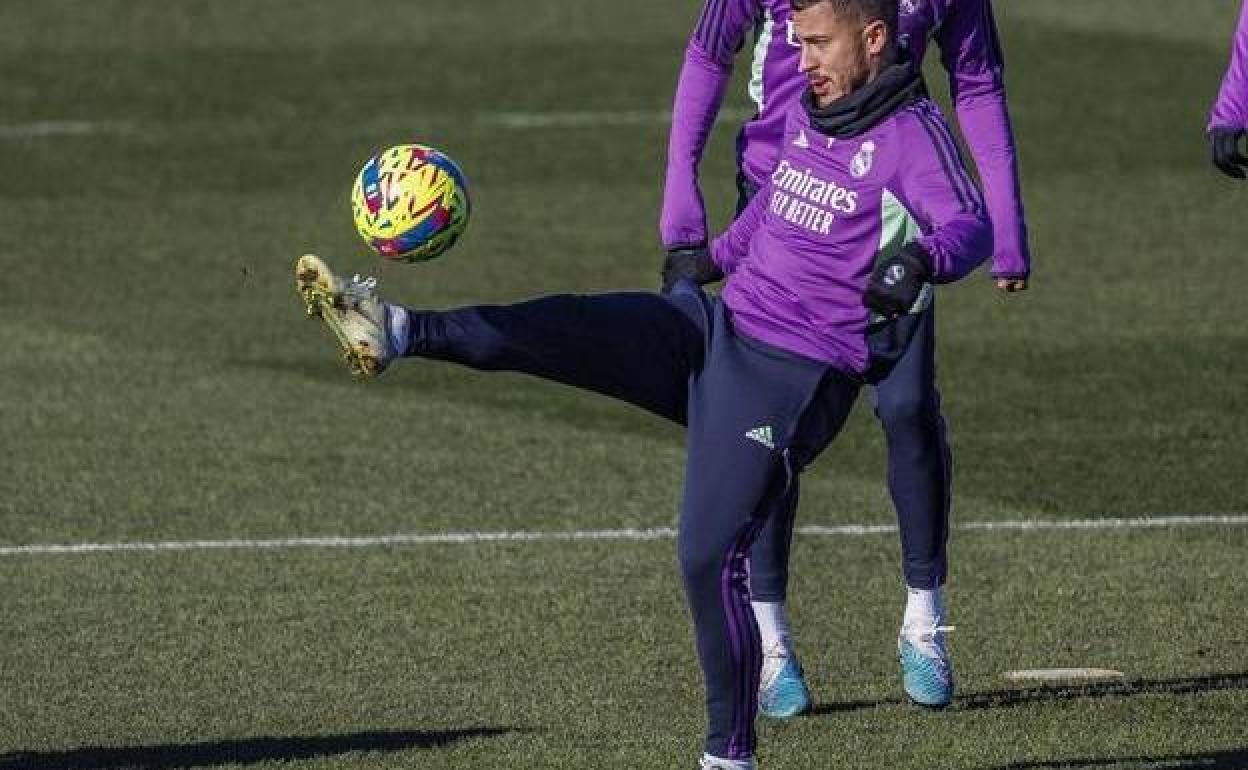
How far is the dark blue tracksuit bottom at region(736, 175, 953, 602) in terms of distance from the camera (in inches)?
356

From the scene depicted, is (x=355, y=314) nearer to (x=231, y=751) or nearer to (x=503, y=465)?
(x=231, y=751)

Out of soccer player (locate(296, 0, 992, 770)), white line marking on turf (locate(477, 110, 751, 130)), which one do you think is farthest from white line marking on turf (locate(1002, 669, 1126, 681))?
white line marking on turf (locate(477, 110, 751, 130))

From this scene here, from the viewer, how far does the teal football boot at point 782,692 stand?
9.22 m

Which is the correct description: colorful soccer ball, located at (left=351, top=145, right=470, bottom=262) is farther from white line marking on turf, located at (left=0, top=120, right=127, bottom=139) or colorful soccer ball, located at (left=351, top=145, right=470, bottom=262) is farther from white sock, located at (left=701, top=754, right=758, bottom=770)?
white line marking on turf, located at (left=0, top=120, right=127, bottom=139)

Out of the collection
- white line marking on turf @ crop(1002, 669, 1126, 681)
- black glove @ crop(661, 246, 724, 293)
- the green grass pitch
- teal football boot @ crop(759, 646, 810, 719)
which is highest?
black glove @ crop(661, 246, 724, 293)

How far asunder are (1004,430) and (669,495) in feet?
6.65

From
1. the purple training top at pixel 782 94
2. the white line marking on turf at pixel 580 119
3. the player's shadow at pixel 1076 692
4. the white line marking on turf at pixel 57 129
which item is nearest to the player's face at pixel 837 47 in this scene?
the purple training top at pixel 782 94

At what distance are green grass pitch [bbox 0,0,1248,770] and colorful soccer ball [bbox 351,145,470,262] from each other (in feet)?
4.91

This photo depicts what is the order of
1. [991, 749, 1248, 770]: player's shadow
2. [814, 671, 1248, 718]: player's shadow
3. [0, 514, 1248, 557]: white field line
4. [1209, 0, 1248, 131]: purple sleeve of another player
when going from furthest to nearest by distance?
[0, 514, 1248, 557]: white field line < [1209, 0, 1248, 131]: purple sleeve of another player < [814, 671, 1248, 718]: player's shadow < [991, 749, 1248, 770]: player's shadow

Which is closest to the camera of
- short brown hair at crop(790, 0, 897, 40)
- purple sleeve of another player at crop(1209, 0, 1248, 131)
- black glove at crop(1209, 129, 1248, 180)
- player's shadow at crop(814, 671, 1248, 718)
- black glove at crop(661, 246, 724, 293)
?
short brown hair at crop(790, 0, 897, 40)

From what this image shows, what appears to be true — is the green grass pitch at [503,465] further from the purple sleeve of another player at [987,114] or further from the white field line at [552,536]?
the purple sleeve of another player at [987,114]

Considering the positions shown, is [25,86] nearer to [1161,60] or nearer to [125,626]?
[1161,60]

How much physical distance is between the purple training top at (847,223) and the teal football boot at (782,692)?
1.55 meters

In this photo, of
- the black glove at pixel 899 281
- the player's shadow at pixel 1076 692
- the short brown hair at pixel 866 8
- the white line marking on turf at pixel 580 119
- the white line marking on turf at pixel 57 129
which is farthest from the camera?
the white line marking on turf at pixel 580 119
